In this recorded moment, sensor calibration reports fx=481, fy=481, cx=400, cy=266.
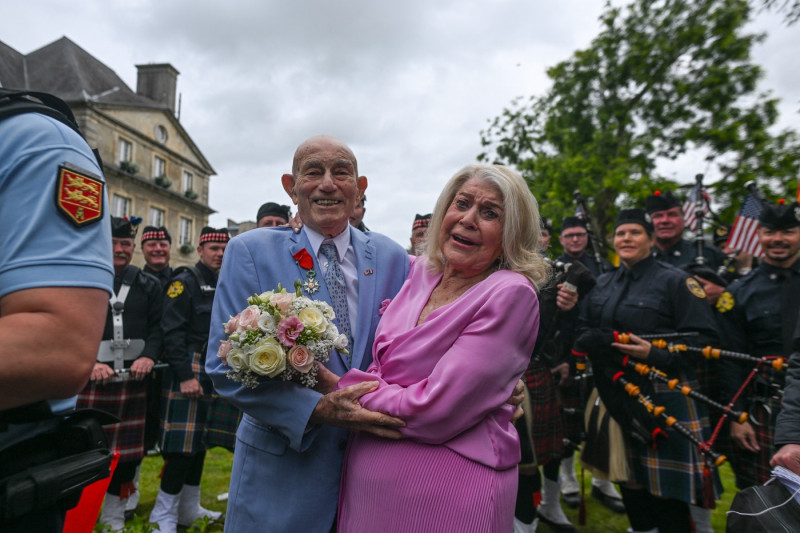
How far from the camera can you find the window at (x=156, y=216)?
1178 inches

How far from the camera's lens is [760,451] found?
3.79 metres

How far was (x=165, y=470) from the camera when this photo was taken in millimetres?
4527

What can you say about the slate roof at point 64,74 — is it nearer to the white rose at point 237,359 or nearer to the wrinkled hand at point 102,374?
the wrinkled hand at point 102,374

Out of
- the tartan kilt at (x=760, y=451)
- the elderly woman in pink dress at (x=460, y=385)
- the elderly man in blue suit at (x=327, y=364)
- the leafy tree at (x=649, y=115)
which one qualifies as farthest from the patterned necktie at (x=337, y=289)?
the leafy tree at (x=649, y=115)

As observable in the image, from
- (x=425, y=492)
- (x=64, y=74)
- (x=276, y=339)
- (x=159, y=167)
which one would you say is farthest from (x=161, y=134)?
(x=425, y=492)

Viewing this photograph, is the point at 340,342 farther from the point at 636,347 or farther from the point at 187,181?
the point at 187,181

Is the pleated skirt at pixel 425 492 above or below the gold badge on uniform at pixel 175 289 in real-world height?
below

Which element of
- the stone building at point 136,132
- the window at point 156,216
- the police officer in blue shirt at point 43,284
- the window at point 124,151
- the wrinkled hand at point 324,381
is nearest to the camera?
the police officer in blue shirt at point 43,284

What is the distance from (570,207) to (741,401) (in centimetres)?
1418

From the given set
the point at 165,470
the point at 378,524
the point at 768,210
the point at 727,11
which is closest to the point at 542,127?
the point at 727,11

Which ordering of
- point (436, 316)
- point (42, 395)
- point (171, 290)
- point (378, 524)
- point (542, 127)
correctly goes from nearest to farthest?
Result: 1. point (42, 395)
2. point (378, 524)
3. point (436, 316)
4. point (171, 290)
5. point (542, 127)

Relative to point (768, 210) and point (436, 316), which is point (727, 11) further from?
point (436, 316)

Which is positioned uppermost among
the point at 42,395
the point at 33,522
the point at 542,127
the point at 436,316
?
the point at 542,127

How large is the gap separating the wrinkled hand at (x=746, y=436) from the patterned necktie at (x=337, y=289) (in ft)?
11.6
